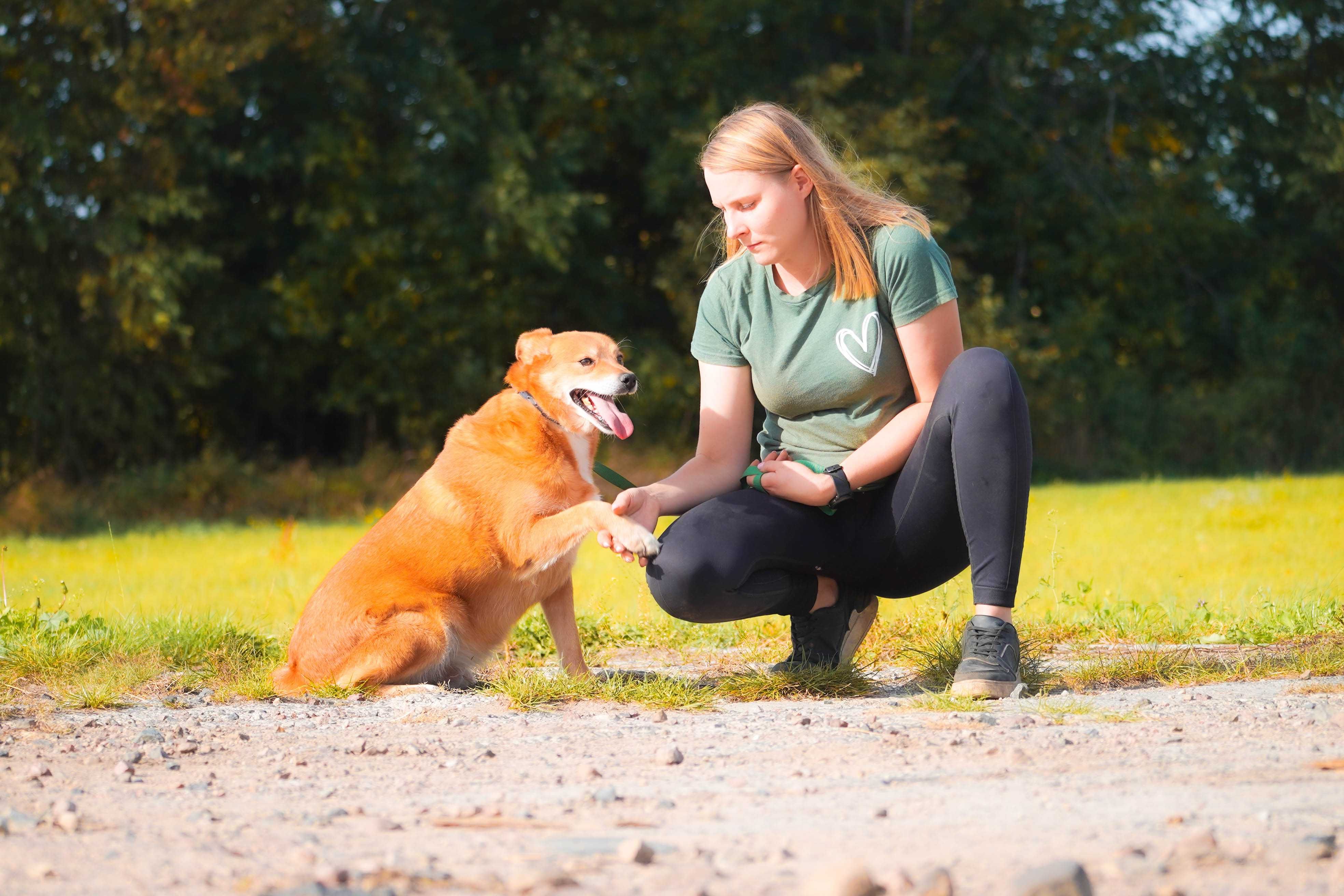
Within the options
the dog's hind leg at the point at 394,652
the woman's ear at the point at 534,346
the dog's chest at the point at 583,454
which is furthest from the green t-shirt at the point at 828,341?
the dog's hind leg at the point at 394,652

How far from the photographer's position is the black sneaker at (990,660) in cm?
335

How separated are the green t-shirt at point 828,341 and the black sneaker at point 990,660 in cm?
58

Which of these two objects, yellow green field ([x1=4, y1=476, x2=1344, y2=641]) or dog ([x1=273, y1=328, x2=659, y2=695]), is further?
yellow green field ([x1=4, y1=476, x2=1344, y2=641])

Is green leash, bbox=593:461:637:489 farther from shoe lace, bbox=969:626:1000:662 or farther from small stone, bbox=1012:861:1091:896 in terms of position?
small stone, bbox=1012:861:1091:896

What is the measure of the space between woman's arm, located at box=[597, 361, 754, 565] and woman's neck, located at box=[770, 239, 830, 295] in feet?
1.06

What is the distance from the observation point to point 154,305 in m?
12.6

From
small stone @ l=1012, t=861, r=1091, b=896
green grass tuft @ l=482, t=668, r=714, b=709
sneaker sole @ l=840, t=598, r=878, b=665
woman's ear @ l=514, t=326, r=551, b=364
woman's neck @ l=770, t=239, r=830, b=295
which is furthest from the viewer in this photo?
woman's ear @ l=514, t=326, r=551, b=364

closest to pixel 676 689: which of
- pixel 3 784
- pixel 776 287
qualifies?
pixel 776 287

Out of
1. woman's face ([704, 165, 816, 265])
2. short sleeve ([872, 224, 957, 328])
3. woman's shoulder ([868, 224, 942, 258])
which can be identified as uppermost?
woman's face ([704, 165, 816, 265])

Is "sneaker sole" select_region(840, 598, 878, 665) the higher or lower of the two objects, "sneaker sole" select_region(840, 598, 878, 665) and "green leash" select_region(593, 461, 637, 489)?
the lower

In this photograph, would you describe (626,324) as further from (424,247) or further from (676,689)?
(676,689)

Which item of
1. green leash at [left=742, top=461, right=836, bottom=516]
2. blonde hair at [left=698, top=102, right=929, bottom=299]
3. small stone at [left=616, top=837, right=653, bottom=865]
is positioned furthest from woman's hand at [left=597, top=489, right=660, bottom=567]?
small stone at [left=616, top=837, right=653, bottom=865]

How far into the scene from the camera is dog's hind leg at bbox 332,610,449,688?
3766mm

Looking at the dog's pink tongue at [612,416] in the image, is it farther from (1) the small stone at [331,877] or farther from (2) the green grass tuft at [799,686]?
(1) the small stone at [331,877]
